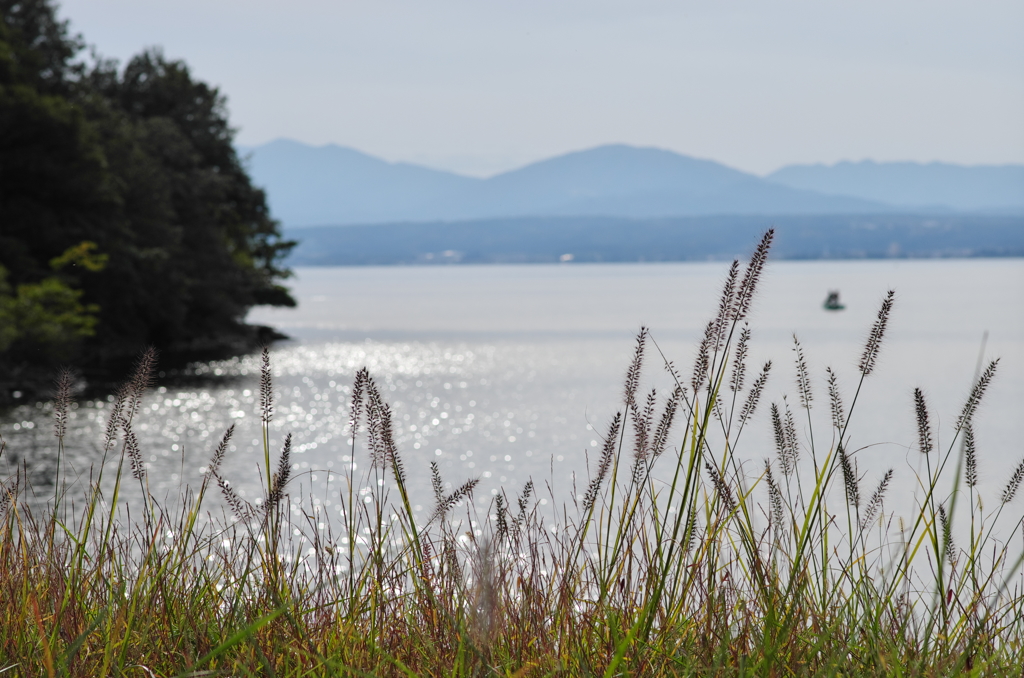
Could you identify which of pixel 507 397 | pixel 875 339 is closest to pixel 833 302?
pixel 507 397

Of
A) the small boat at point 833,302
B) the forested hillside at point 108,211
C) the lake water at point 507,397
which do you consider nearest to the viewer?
the lake water at point 507,397

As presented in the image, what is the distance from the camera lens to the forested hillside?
112 feet

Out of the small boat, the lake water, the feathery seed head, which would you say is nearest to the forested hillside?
the lake water

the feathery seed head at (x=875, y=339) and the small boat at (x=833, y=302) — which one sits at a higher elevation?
the feathery seed head at (x=875, y=339)

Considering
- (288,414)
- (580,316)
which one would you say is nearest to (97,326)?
(288,414)

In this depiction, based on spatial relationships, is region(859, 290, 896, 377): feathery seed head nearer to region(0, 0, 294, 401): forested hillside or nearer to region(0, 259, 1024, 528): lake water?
region(0, 259, 1024, 528): lake water

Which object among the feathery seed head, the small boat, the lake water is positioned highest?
the feathery seed head

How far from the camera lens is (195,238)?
47844 mm

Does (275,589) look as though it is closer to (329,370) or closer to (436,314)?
(329,370)

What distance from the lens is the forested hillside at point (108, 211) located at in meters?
34.1

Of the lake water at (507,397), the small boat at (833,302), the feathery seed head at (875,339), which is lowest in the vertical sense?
the lake water at (507,397)

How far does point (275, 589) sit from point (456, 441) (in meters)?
26.3

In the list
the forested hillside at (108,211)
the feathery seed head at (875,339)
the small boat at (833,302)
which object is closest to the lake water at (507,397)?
the feathery seed head at (875,339)

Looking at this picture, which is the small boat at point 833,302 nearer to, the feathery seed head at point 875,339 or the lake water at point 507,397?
the lake water at point 507,397
